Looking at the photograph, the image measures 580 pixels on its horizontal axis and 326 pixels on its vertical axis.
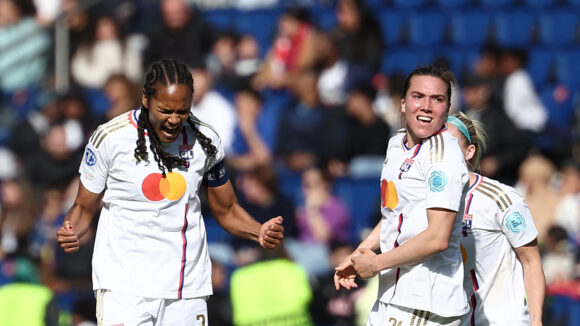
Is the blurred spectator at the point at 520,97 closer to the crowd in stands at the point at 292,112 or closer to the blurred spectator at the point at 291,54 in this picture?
the crowd in stands at the point at 292,112

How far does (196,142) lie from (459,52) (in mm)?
6861

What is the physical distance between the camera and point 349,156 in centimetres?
959

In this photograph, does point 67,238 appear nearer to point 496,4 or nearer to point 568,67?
point 568,67

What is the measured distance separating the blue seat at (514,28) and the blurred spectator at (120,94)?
14.1 ft

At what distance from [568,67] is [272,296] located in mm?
4952

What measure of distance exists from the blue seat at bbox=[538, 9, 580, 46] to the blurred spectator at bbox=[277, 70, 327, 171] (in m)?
3.00

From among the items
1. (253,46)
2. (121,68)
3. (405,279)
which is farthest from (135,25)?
(405,279)

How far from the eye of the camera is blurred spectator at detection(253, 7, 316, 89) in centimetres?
1073

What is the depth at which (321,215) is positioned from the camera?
9.03m

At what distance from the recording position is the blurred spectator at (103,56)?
453 inches

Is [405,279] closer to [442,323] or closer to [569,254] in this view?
[442,323]

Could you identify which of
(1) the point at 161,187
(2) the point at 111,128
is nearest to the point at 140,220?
(1) the point at 161,187

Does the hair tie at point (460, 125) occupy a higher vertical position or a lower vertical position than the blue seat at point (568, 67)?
lower

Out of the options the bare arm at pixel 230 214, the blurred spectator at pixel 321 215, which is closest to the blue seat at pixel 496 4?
the blurred spectator at pixel 321 215
